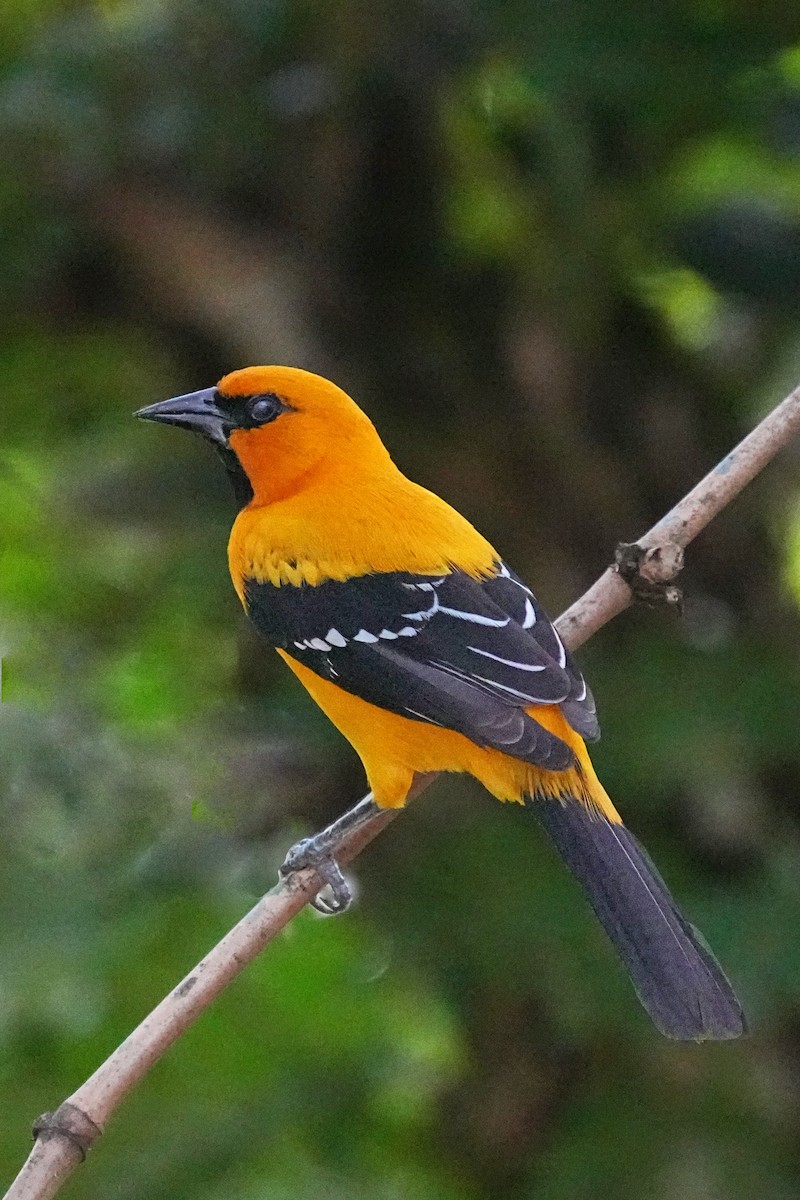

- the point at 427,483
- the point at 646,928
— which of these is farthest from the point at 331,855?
the point at 427,483

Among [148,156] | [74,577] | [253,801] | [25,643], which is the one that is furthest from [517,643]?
[148,156]

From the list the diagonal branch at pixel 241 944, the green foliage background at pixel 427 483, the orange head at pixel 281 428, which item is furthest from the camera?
the green foliage background at pixel 427 483

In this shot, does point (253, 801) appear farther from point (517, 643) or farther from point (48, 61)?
point (48, 61)

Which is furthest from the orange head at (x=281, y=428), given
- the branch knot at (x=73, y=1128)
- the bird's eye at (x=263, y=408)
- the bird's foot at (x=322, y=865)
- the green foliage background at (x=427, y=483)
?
the branch knot at (x=73, y=1128)

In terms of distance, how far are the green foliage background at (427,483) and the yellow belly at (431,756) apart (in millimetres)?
371

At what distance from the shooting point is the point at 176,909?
361 cm

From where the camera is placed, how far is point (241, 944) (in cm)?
266

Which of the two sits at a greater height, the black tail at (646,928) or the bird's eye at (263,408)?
the bird's eye at (263,408)

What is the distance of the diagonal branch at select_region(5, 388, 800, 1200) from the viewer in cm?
246

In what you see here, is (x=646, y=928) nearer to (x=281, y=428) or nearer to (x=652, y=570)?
(x=652, y=570)

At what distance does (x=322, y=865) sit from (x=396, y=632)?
45cm

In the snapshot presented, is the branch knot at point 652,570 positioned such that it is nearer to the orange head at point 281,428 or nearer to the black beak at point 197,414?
the orange head at point 281,428

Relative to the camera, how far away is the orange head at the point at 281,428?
10.2 ft

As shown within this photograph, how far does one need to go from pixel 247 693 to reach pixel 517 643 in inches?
43.9
